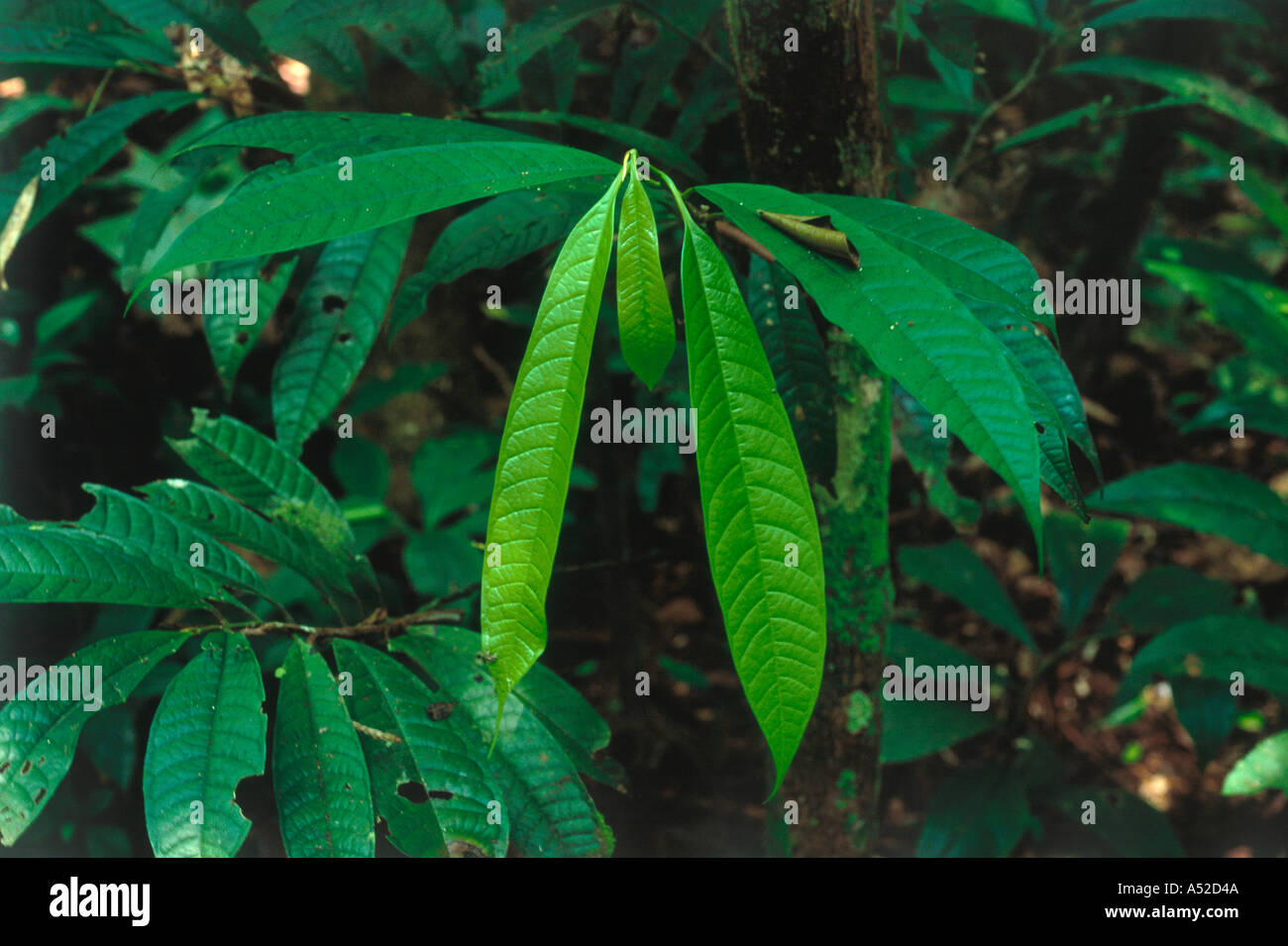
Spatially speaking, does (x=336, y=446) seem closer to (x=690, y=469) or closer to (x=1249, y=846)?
(x=690, y=469)

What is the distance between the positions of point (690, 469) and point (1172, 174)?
1.39 metres

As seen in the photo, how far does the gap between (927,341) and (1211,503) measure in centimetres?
81

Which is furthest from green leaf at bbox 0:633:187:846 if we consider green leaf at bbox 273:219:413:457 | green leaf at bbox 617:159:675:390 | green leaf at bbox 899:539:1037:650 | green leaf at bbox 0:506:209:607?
green leaf at bbox 899:539:1037:650

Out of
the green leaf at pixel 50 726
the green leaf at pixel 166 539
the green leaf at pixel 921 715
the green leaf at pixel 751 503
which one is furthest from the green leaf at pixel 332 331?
the green leaf at pixel 921 715

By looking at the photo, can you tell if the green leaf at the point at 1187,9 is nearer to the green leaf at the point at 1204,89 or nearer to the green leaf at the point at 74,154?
the green leaf at the point at 1204,89

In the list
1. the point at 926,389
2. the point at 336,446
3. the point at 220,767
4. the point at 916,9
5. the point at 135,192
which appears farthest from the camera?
the point at 135,192

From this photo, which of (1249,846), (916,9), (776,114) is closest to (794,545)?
(776,114)

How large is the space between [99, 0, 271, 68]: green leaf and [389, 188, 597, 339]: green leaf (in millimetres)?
336

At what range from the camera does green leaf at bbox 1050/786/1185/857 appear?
1163 millimetres

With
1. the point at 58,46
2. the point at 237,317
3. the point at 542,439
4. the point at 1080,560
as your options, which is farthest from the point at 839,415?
the point at 58,46

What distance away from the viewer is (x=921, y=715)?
4.03ft

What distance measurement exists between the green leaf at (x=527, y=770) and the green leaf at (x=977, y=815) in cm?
59

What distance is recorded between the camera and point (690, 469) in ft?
4.57

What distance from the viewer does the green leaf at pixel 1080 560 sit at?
1.36 meters
